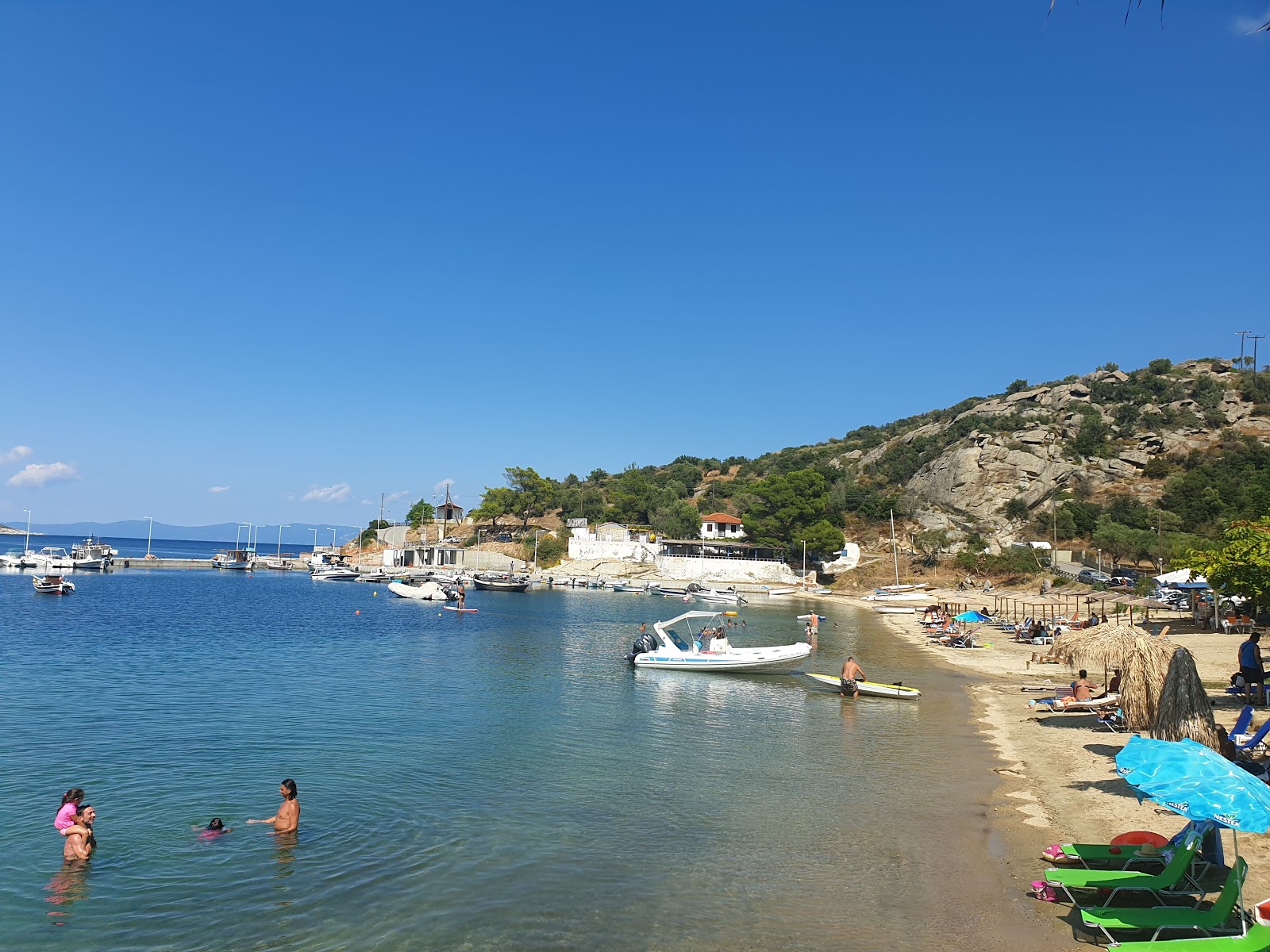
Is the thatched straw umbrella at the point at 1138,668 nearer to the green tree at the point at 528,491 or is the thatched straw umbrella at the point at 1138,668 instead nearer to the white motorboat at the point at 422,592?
the white motorboat at the point at 422,592

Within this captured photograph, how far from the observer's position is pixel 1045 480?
93438mm

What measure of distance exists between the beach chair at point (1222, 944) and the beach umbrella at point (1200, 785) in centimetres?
42

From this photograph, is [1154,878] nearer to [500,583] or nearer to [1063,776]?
[1063,776]

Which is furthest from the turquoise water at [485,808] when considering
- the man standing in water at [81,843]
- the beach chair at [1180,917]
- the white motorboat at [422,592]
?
the white motorboat at [422,592]

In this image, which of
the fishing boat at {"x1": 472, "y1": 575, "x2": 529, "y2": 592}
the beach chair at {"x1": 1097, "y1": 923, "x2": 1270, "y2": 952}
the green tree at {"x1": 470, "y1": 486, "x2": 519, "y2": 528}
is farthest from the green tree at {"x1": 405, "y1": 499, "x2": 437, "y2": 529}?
the beach chair at {"x1": 1097, "y1": 923, "x2": 1270, "y2": 952}

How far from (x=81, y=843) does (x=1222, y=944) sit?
1466cm

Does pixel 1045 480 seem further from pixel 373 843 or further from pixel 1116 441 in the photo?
pixel 373 843

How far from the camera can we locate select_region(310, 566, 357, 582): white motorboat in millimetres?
101938

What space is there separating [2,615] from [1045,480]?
98306 millimetres

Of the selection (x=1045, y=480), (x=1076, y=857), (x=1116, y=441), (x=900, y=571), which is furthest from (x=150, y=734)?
(x=1116, y=441)

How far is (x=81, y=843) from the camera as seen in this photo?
11812mm

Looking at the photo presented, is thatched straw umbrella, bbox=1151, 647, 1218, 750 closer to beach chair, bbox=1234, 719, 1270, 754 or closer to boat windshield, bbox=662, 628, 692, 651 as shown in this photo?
beach chair, bbox=1234, 719, 1270, 754

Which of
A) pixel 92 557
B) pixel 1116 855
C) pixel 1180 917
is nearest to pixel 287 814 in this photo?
pixel 1116 855

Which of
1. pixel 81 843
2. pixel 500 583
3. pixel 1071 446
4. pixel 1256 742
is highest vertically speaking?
pixel 1071 446
